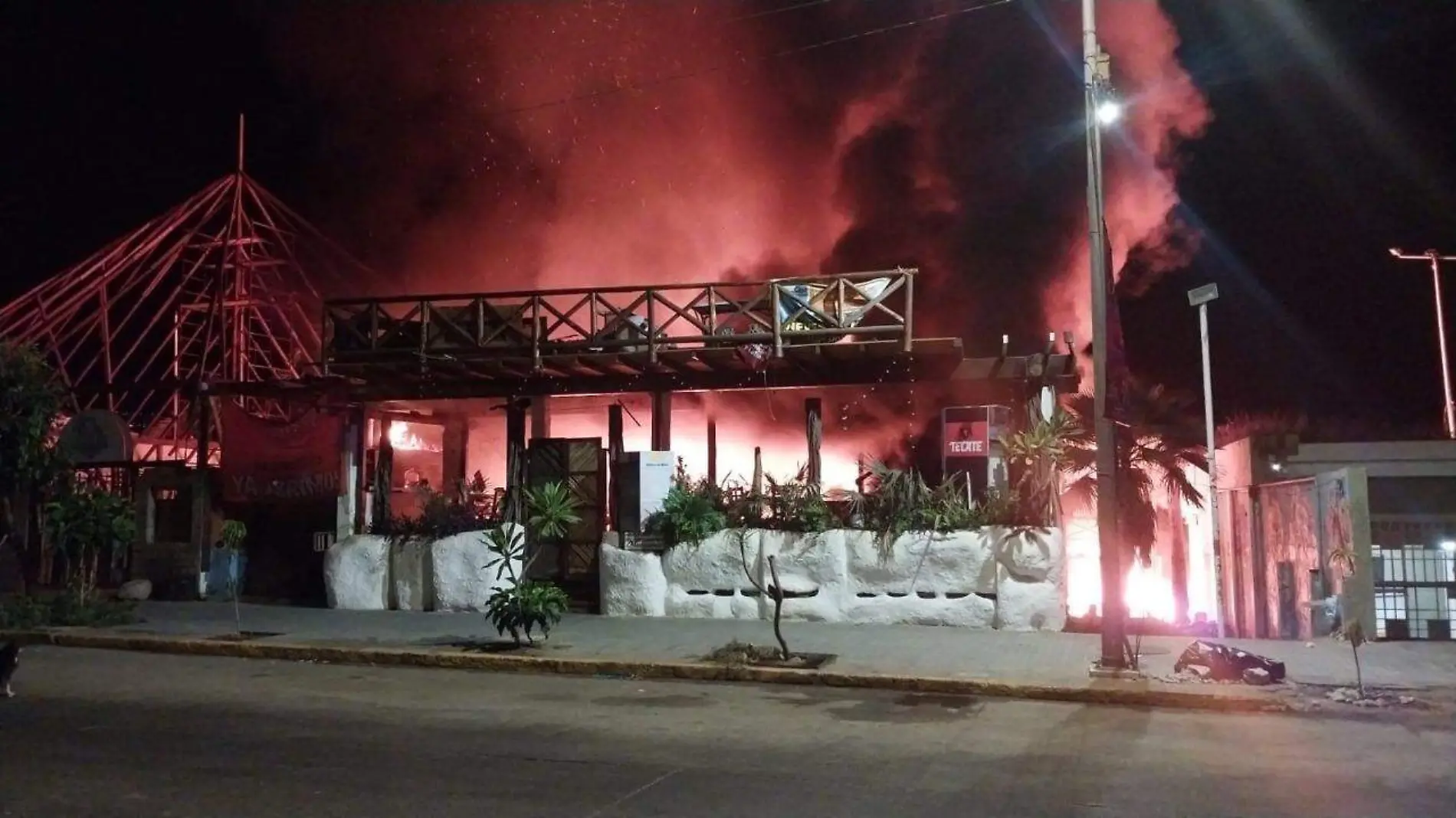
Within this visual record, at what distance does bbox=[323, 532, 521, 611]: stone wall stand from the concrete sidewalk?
399 millimetres

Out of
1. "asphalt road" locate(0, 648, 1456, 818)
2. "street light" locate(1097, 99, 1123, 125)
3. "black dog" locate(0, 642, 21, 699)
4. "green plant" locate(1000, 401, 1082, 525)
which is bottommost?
"asphalt road" locate(0, 648, 1456, 818)

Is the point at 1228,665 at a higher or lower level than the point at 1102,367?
lower

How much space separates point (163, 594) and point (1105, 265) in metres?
16.3

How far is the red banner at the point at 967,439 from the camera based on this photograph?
16.1 m

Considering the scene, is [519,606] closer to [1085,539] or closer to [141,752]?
[141,752]

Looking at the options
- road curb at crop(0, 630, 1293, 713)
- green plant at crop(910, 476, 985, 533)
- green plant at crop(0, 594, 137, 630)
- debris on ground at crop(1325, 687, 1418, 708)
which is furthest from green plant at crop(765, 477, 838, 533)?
green plant at crop(0, 594, 137, 630)

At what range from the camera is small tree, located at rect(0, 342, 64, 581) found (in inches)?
644

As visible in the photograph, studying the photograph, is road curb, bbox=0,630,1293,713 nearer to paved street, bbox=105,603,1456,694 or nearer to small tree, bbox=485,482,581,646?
paved street, bbox=105,603,1456,694

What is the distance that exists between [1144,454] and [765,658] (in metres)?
8.34

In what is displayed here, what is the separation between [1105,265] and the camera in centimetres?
1130

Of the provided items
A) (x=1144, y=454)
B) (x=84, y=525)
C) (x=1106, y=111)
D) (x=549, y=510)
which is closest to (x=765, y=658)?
(x=549, y=510)

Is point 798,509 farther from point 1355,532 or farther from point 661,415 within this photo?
point 1355,532

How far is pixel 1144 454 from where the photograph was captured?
56.4ft

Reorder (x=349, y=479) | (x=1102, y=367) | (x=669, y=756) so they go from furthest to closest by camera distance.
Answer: (x=349, y=479) → (x=1102, y=367) → (x=669, y=756)
